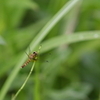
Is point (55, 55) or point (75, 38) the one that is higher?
point (55, 55)

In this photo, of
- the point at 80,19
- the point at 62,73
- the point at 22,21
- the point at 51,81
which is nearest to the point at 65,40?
the point at 51,81

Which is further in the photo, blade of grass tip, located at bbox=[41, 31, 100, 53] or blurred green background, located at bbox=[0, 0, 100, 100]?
blurred green background, located at bbox=[0, 0, 100, 100]

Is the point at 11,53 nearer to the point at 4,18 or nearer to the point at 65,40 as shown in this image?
the point at 4,18

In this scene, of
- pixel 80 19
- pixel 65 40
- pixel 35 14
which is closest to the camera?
pixel 65 40

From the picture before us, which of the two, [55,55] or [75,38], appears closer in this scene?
[75,38]

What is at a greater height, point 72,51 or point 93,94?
point 72,51

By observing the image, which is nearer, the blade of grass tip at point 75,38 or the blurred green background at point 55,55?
the blade of grass tip at point 75,38

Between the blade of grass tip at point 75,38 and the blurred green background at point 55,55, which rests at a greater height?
the blurred green background at point 55,55

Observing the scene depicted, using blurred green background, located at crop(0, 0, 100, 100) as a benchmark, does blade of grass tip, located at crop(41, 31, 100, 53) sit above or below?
below
